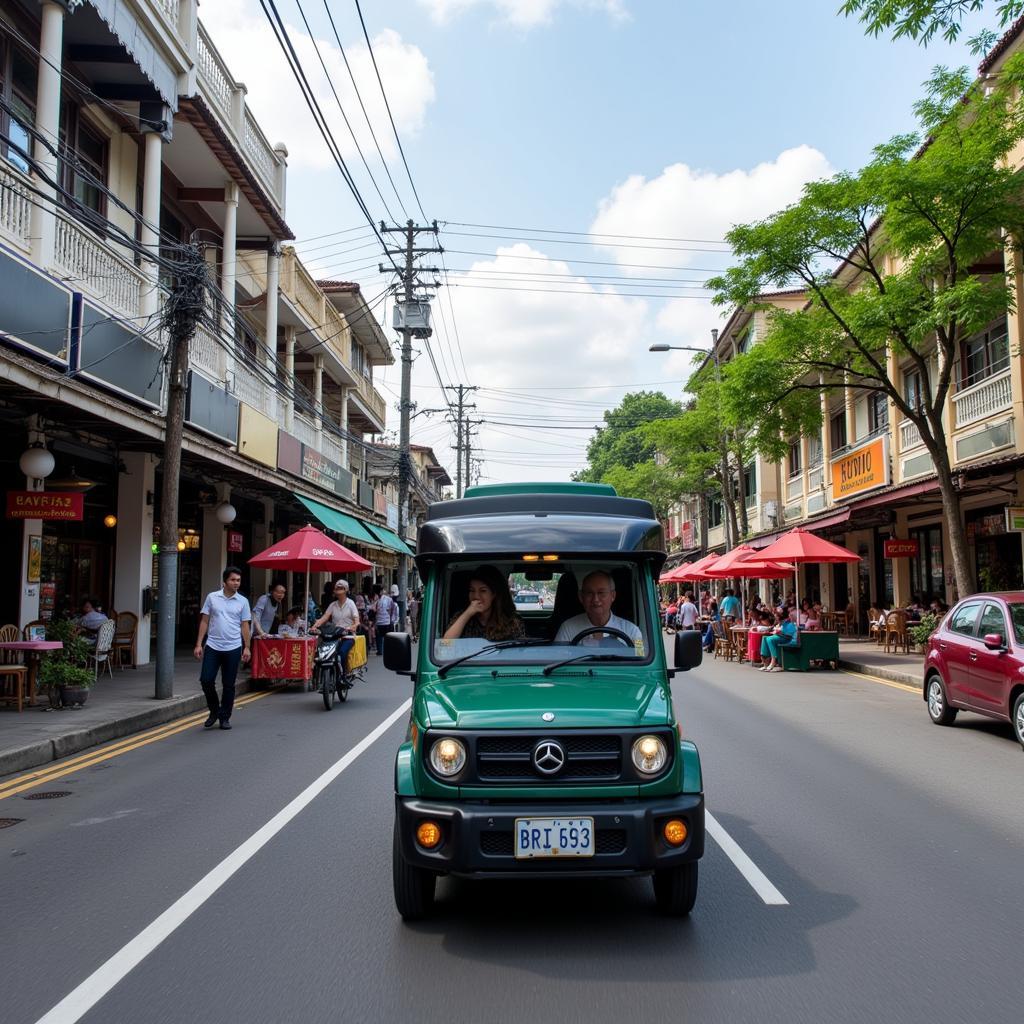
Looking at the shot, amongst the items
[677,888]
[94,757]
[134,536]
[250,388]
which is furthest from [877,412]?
[677,888]

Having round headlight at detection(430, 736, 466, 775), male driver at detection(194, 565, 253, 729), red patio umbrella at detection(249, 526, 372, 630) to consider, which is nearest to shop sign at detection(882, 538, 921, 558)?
red patio umbrella at detection(249, 526, 372, 630)

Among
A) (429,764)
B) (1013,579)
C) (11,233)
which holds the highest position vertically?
(11,233)

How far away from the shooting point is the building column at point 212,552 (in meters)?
23.6

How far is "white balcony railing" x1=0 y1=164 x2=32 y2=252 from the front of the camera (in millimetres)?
11422

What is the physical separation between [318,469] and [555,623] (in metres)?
21.0

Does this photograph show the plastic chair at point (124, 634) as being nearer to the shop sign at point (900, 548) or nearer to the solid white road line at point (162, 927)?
the solid white road line at point (162, 927)

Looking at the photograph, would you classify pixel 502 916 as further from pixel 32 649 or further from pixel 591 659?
pixel 32 649

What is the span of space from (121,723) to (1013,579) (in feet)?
58.9

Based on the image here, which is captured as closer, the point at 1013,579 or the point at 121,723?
the point at 121,723

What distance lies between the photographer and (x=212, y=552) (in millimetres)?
23906

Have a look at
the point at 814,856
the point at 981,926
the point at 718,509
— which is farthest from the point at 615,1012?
the point at 718,509

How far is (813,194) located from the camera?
56.6 feet

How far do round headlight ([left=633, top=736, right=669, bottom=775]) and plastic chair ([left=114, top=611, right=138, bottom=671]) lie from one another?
15.0 meters

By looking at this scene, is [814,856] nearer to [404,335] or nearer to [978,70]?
[978,70]
